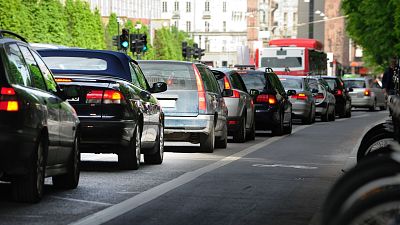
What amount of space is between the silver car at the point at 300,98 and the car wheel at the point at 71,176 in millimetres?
25252

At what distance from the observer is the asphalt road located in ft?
35.2

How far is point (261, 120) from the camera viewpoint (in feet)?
96.8

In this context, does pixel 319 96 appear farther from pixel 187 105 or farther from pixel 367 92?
pixel 187 105

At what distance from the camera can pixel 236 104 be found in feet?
82.5

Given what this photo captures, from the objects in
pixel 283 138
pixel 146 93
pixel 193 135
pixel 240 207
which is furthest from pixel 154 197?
pixel 283 138

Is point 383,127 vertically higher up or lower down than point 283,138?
higher up

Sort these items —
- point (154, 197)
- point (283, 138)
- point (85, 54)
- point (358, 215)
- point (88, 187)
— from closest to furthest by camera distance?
1. point (358, 215)
2. point (154, 197)
3. point (88, 187)
4. point (85, 54)
5. point (283, 138)

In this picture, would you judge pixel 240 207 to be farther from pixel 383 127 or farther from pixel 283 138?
pixel 283 138

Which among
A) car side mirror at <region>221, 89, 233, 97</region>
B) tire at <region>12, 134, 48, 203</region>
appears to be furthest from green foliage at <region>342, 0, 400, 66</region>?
tire at <region>12, 134, 48, 203</region>

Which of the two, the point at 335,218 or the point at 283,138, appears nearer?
the point at 335,218

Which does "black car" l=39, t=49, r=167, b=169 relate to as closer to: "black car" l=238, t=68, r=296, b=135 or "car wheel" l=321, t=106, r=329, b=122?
"black car" l=238, t=68, r=296, b=135

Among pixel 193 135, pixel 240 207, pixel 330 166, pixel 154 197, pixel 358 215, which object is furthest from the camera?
pixel 193 135

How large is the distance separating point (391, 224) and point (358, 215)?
0.15 meters

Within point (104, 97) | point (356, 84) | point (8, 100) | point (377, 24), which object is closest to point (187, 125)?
point (104, 97)
